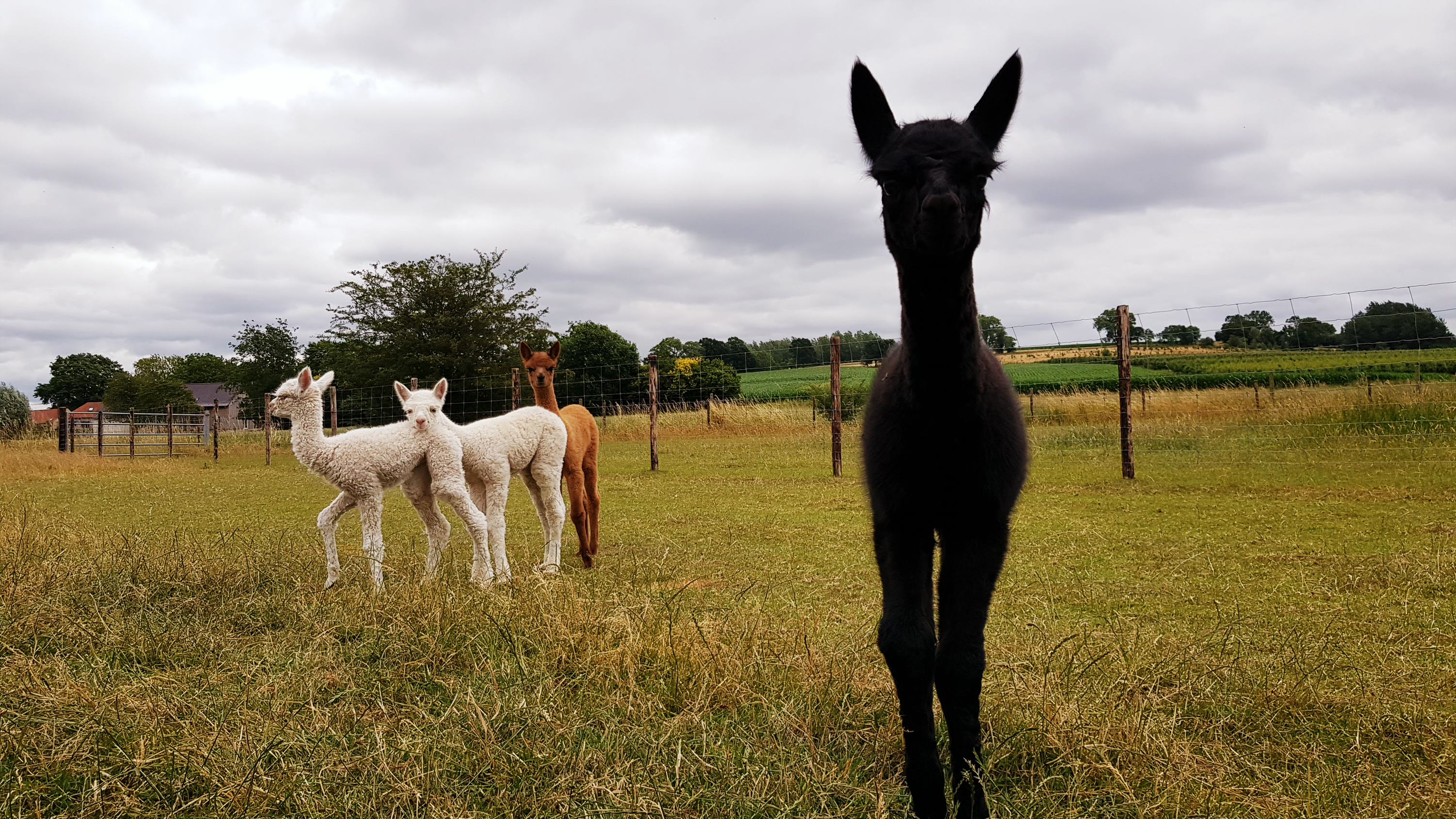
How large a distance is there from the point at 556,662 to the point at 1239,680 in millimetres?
3078

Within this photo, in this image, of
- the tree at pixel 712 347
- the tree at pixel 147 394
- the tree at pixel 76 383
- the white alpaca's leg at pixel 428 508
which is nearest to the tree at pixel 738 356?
the tree at pixel 712 347

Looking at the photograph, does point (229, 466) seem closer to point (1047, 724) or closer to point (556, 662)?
point (556, 662)

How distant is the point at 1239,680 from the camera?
3590 millimetres

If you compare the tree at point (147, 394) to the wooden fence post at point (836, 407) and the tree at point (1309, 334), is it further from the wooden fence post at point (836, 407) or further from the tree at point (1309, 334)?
the tree at point (1309, 334)

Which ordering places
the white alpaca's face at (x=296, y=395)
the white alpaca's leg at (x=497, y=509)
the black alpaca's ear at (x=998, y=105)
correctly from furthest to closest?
the white alpaca's leg at (x=497, y=509) → the white alpaca's face at (x=296, y=395) → the black alpaca's ear at (x=998, y=105)

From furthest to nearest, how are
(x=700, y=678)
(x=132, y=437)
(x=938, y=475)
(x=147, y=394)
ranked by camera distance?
(x=147, y=394), (x=132, y=437), (x=700, y=678), (x=938, y=475)

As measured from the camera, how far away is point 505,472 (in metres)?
6.43

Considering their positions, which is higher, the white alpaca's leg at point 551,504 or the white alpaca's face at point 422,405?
the white alpaca's face at point 422,405

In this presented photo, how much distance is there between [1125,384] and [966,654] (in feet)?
34.7

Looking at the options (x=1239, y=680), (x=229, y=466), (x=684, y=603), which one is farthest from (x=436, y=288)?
(x=1239, y=680)

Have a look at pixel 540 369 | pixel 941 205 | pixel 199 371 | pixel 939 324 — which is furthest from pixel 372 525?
pixel 199 371

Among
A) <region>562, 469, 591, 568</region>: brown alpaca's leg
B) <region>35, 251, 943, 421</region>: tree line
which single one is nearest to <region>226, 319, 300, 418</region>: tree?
<region>35, 251, 943, 421</region>: tree line

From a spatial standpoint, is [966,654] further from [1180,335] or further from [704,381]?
[704,381]

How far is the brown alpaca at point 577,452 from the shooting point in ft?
23.4
